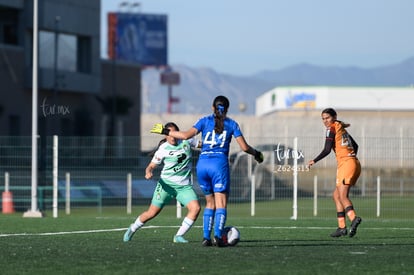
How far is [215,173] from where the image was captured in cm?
1669

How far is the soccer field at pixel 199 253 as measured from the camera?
44.3ft

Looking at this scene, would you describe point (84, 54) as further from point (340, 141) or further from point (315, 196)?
point (340, 141)

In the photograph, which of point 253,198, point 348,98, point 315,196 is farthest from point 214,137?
point 348,98

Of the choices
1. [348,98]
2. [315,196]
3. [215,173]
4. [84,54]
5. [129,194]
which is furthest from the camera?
[348,98]

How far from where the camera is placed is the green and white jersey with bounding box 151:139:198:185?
1777 cm

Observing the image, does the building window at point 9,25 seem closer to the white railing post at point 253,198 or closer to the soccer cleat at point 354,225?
the white railing post at point 253,198

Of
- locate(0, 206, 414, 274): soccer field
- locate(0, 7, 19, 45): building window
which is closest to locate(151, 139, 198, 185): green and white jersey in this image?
locate(0, 206, 414, 274): soccer field

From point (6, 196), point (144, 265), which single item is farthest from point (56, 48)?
point (144, 265)

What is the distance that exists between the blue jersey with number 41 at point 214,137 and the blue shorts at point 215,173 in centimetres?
9

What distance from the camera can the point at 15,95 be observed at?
196 feet

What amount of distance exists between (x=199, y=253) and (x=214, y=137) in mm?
1923

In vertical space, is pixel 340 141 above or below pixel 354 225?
above

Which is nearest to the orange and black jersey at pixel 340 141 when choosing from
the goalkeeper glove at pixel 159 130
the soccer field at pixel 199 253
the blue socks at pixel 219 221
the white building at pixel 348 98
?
the soccer field at pixel 199 253

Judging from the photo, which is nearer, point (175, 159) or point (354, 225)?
point (175, 159)
